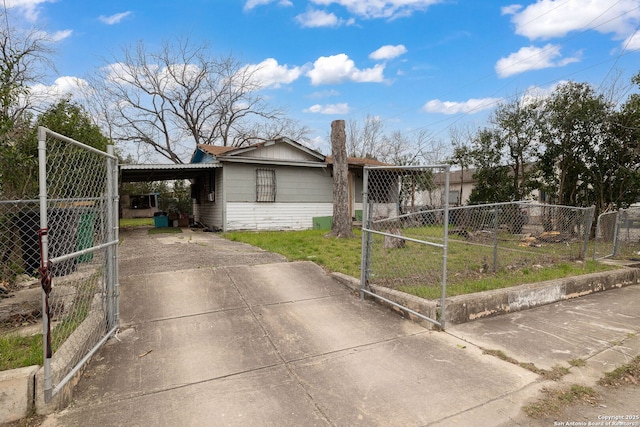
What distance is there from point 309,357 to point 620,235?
8.62 m

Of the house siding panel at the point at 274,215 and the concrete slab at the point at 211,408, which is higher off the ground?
the house siding panel at the point at 274,215

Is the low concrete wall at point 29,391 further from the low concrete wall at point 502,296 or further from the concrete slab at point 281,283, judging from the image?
the low concrete wall at point 502,296

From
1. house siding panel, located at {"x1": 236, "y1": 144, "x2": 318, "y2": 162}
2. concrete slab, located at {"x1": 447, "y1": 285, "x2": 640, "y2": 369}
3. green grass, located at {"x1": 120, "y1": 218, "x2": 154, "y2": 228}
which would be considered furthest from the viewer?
green grass, located at {"x1": 120, "y1": 218, "x2": 154, "y2": 228}

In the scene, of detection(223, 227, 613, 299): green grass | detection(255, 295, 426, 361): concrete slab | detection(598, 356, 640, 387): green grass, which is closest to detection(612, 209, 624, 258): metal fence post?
detection(223, 227, 613, 299): green grass

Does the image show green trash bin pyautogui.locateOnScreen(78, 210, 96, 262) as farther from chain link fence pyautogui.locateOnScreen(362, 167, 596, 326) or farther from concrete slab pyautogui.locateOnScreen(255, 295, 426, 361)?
chain link fence pyautogui.locateOnScreen(362, 167, 596, 326)

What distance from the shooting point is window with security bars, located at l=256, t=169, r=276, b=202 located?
42.5 feet

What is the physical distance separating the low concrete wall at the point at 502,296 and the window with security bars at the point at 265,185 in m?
7.88

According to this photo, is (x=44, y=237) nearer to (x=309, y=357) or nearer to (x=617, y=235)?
(x=309, y=357)

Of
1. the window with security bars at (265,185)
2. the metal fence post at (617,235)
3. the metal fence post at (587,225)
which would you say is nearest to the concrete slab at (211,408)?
the metal fence post at (587,225)

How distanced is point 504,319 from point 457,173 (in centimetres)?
2980

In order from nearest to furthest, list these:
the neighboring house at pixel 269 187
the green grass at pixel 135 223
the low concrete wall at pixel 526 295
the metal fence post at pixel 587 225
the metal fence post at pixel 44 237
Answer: the metal fence post at pixel 44 237
the low concrete wall at pixel 526 295
the metal fence post at pixel 587 225
the neighboring house at pixel 269 187
the green grass at pixel 135 223

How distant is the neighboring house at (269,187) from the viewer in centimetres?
1237

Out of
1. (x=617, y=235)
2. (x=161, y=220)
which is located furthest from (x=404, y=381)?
(x=161, y=220)

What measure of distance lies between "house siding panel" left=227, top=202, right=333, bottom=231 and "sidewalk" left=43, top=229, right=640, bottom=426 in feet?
23.5
